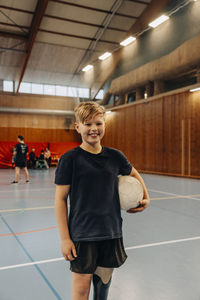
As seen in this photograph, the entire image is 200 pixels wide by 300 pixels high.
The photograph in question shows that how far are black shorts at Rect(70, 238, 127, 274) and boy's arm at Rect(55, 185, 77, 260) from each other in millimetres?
47

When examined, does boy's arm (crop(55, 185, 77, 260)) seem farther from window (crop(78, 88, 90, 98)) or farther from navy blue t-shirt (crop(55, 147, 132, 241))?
window (crop(78, 88, 90, 98))

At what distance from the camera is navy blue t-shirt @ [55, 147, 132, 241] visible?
1.79 meters

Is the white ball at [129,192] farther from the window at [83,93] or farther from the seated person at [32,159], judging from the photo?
the window at [83,93]

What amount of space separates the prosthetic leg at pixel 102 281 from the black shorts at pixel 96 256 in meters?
0.06

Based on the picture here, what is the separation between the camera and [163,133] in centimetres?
1631

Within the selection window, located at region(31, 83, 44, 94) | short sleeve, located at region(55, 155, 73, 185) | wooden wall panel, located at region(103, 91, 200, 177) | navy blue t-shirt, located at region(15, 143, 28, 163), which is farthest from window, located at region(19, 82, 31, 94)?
short sleeve, located at region(55, 155, 73, 185)

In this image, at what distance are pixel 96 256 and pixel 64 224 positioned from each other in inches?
11.4

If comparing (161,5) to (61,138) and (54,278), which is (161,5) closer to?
(61,138)

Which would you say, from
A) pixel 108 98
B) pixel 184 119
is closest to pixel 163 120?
pixel 184 119

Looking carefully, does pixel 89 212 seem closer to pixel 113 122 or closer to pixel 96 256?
pixel 96 256

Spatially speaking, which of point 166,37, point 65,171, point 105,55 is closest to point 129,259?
point 65,171

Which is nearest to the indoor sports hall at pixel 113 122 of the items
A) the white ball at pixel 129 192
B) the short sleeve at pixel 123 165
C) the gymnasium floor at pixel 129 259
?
the gymnasium floor at pixel 129 259

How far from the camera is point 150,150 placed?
17344 mm

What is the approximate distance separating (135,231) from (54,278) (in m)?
1.99
